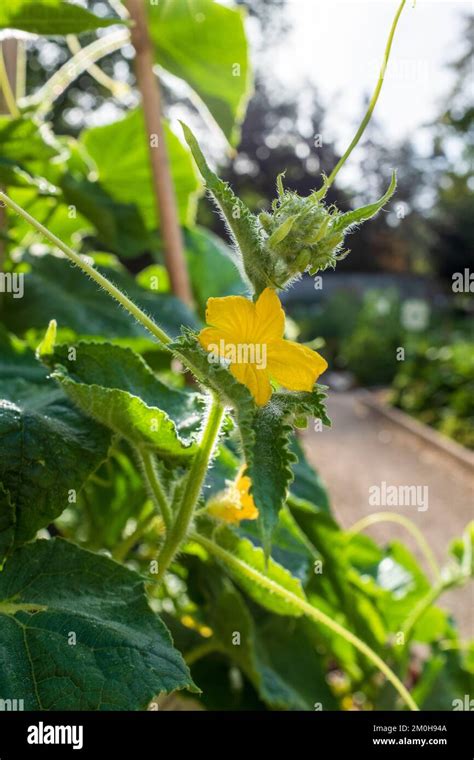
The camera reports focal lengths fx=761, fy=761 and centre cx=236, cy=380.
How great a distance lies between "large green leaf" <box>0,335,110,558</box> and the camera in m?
0.46

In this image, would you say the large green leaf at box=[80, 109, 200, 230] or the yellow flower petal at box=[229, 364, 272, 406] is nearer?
the yellow flower petal at box=[229, 364, 272, 406]

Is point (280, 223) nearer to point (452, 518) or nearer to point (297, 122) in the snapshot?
point (452, 518)

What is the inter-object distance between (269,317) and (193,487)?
0.13 m

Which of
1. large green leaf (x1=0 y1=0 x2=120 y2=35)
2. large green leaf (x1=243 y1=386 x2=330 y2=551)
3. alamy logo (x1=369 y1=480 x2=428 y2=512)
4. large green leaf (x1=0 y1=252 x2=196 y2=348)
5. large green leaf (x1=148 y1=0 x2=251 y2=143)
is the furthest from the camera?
alamy logo (x1=369 y1=480 x2=428 y2=512)

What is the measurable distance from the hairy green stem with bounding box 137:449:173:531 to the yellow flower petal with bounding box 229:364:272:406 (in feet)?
0.43

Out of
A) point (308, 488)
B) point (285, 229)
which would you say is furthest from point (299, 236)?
point (308, 488)

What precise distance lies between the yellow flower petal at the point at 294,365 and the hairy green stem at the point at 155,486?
136 mm

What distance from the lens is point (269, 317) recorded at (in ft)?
1.30

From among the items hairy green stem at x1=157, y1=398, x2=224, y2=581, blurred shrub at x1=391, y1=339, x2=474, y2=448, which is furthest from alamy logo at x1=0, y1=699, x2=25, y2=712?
blurred shrub at x1=391, y1=339, x2=474, y2=448

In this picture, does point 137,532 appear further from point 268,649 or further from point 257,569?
point 268,649

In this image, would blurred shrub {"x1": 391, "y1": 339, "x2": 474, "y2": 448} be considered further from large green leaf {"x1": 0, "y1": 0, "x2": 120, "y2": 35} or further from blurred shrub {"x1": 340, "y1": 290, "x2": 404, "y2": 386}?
large green leaf {"x1": 0, "y1": 0, "x2": 120, "y2": 35}

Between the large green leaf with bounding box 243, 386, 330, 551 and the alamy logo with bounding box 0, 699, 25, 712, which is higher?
the large green leaf with bounding box 243, 386, 330, 551
